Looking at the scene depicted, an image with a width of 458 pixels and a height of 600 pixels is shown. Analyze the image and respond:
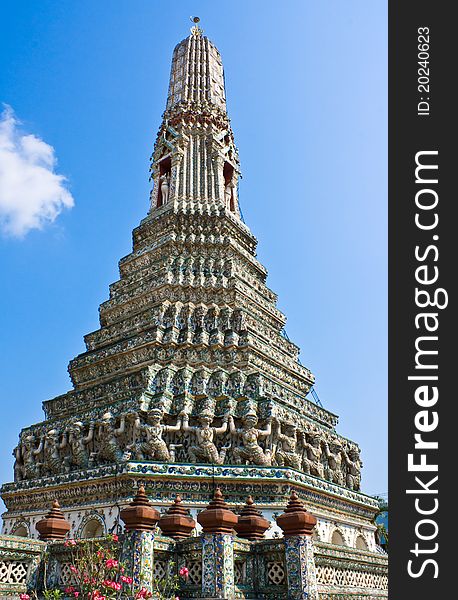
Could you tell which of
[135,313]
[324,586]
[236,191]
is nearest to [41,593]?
[324,586]

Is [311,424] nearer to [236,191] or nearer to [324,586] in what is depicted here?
[324,586]

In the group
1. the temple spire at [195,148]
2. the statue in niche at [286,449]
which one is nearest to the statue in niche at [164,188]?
the temple spire at [195,148]

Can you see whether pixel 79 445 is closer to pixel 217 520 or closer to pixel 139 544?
pixel 139 544

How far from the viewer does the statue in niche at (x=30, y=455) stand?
1847 cm

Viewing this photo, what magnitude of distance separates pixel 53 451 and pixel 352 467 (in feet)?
36.0

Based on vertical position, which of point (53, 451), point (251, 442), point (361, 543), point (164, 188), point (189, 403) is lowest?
point (361, 543)

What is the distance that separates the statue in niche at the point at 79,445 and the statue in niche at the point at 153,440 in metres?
1.94

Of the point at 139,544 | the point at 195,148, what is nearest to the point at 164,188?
the point at 195,148

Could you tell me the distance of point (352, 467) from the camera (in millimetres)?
21016

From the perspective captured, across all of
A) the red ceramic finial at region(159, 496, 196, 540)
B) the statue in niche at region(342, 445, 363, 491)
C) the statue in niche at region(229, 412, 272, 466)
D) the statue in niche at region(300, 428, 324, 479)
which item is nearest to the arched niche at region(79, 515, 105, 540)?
the statue in niche at region(229, 412, 272, 466)

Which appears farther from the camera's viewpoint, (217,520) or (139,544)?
(217,520)

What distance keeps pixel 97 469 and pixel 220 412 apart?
402cm

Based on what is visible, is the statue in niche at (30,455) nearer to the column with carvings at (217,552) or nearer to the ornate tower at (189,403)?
the ornate tower at (189,403)

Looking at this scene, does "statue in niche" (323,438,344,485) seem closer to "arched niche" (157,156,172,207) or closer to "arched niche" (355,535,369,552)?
"arched niche" (355,535,369,552)
